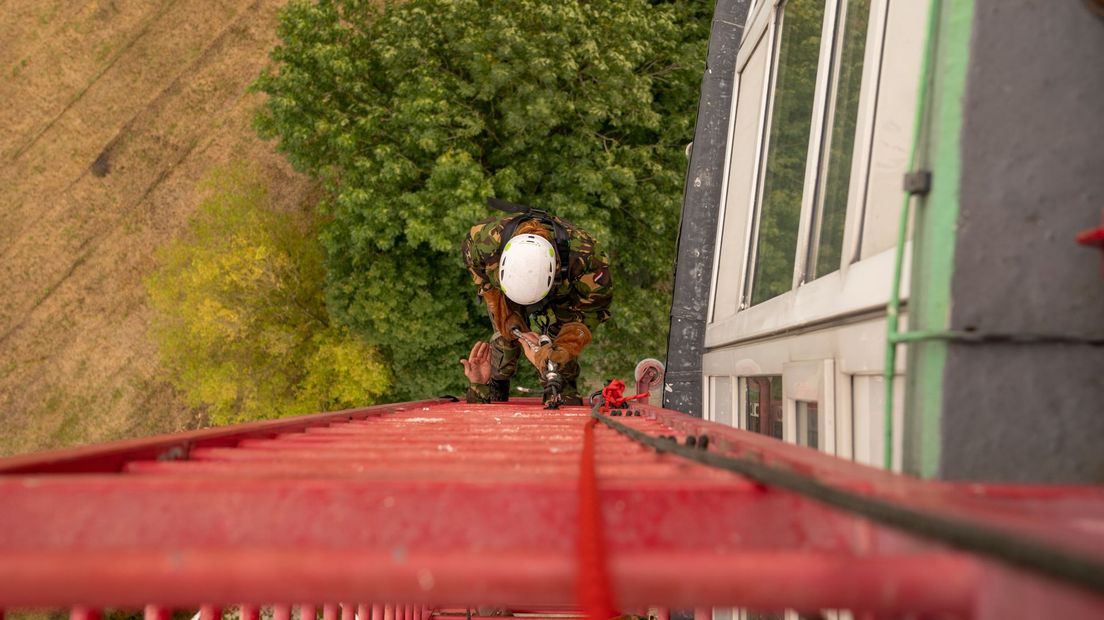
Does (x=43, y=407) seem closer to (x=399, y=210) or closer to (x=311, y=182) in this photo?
(x=311, y=182)

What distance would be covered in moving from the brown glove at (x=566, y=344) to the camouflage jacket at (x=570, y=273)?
9 cm

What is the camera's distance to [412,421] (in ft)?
14.2

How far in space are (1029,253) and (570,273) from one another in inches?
178

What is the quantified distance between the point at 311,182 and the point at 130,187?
824cm

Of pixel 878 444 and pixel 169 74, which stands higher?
pixel 169 74

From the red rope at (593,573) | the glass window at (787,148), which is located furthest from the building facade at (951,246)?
the red rope at (593,573)

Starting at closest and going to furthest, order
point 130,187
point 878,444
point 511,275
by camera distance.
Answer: point 878,444 < point 511,275 < point 130,187

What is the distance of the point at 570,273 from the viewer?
6035mm

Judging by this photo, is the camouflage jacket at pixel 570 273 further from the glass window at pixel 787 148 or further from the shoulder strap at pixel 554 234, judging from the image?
the glass window at pixel 787 148

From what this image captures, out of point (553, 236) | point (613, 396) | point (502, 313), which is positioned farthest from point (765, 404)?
point (502, 313)

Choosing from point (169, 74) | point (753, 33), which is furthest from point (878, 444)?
point (169, 74)

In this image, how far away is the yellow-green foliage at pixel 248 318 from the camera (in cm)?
1672

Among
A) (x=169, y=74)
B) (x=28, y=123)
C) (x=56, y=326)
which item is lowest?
(x=56, y=326)

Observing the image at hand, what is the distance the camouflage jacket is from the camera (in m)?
6.00
